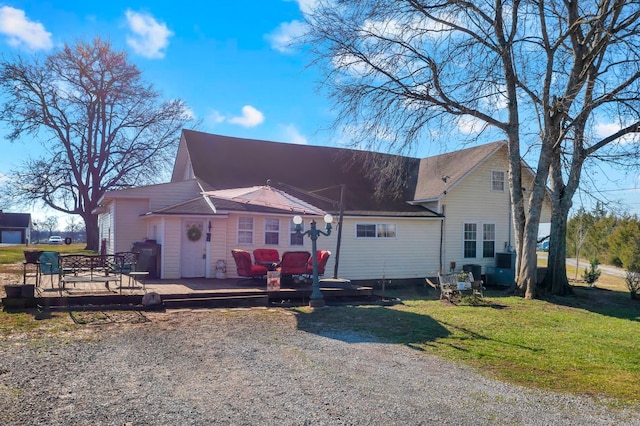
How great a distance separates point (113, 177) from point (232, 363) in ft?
108

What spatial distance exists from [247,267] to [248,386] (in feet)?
25.1

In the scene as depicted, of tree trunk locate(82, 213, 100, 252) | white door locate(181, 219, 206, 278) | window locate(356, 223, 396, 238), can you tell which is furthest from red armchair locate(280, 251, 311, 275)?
tree trunk locate(82, 213, 100, 252)

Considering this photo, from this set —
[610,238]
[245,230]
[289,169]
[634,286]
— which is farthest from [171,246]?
[610,238]

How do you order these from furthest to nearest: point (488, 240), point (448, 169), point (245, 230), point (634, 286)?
point (448, 169) < point (488, 240) < point (634, 286) < point (245, 230)

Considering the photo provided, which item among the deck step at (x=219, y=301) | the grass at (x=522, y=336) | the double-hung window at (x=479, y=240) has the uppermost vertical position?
the double-hung window at (x=479, y=240)

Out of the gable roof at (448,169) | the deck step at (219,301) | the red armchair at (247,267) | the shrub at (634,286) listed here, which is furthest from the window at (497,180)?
the deck step at (219,301)

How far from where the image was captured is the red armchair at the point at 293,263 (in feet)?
42.6

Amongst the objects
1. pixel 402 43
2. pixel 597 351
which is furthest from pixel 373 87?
pixel 597 351

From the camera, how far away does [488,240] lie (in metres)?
21.0

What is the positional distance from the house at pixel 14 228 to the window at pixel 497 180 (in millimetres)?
68022

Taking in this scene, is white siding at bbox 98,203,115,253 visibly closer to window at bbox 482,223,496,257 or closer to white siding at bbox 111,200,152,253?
white siding at bbox 111,200,152,253

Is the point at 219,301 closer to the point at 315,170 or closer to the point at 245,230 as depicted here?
the point at 245,230

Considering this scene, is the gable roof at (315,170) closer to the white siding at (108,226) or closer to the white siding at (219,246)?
the white siding at (219,246)

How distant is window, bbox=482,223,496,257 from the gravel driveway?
14000mm
